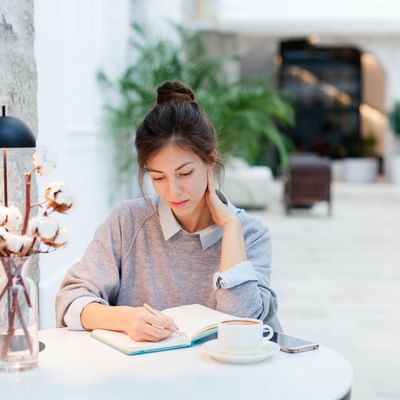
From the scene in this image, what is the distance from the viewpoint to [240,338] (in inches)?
67.6

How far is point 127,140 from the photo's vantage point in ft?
23.1

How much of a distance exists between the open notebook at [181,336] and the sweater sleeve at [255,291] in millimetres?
90

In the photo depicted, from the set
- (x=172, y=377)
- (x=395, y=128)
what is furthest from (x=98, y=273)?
(x=395, y=128)

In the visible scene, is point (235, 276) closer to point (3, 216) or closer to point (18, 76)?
point (3, 216)

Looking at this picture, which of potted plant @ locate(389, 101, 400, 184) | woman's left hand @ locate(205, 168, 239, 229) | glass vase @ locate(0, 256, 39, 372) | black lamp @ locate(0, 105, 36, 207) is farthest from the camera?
potted plant @ locate(389, 101, 400, 184)

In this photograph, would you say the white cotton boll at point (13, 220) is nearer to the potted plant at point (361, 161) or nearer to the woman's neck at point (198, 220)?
the woman's neck at point (198, 220)

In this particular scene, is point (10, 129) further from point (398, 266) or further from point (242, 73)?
point (242, 73)

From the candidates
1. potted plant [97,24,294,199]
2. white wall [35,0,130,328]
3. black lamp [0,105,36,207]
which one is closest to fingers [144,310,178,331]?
black lamp [0,105,36,207]

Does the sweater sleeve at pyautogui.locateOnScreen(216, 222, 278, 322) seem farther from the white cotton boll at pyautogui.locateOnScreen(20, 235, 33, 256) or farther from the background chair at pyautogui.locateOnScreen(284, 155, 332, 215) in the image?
the background chair at pyautogui.locateOnScreen(284, 155, 332, 215)

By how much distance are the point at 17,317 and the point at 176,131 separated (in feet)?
2.45

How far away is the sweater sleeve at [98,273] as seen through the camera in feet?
6.81

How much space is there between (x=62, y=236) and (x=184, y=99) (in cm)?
76

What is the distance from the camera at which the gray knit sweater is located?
2213 millimetres

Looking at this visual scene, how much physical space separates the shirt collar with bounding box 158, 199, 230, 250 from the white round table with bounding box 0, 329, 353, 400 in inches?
19.4
